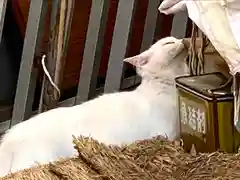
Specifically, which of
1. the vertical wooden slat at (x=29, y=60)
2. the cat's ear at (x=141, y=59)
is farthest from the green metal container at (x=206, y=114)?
the vertical wooden slat at (x=29, y=60)

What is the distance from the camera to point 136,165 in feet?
4.01

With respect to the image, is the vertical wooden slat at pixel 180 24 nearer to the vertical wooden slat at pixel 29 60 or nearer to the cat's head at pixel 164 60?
the cat's head at pixel 164 60

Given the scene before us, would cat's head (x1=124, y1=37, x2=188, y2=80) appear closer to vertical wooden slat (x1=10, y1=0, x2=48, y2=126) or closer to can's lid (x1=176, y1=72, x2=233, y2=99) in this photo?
can's lid (x1=176, y1=72, x2=233, y2=99)

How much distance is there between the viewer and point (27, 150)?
152cm

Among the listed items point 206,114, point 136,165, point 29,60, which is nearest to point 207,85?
point 206,114

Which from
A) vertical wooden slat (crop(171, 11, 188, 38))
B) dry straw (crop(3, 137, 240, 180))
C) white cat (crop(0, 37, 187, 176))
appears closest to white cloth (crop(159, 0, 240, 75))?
dry straw (crop(3, 137, 240, 180))

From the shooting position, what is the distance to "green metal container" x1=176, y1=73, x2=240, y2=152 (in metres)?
1.32

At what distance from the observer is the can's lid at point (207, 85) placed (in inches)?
51.9

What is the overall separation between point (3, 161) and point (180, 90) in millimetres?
502

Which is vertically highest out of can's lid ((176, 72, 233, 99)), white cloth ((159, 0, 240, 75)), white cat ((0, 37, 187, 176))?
white cloth ((159, 0, 240, 75))

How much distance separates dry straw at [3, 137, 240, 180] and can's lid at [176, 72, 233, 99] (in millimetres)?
145

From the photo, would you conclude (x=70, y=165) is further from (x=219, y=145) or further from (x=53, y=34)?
(x=53, y=34)

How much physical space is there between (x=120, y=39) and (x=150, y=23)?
5.9 inches

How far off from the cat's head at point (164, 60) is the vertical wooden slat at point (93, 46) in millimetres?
174
